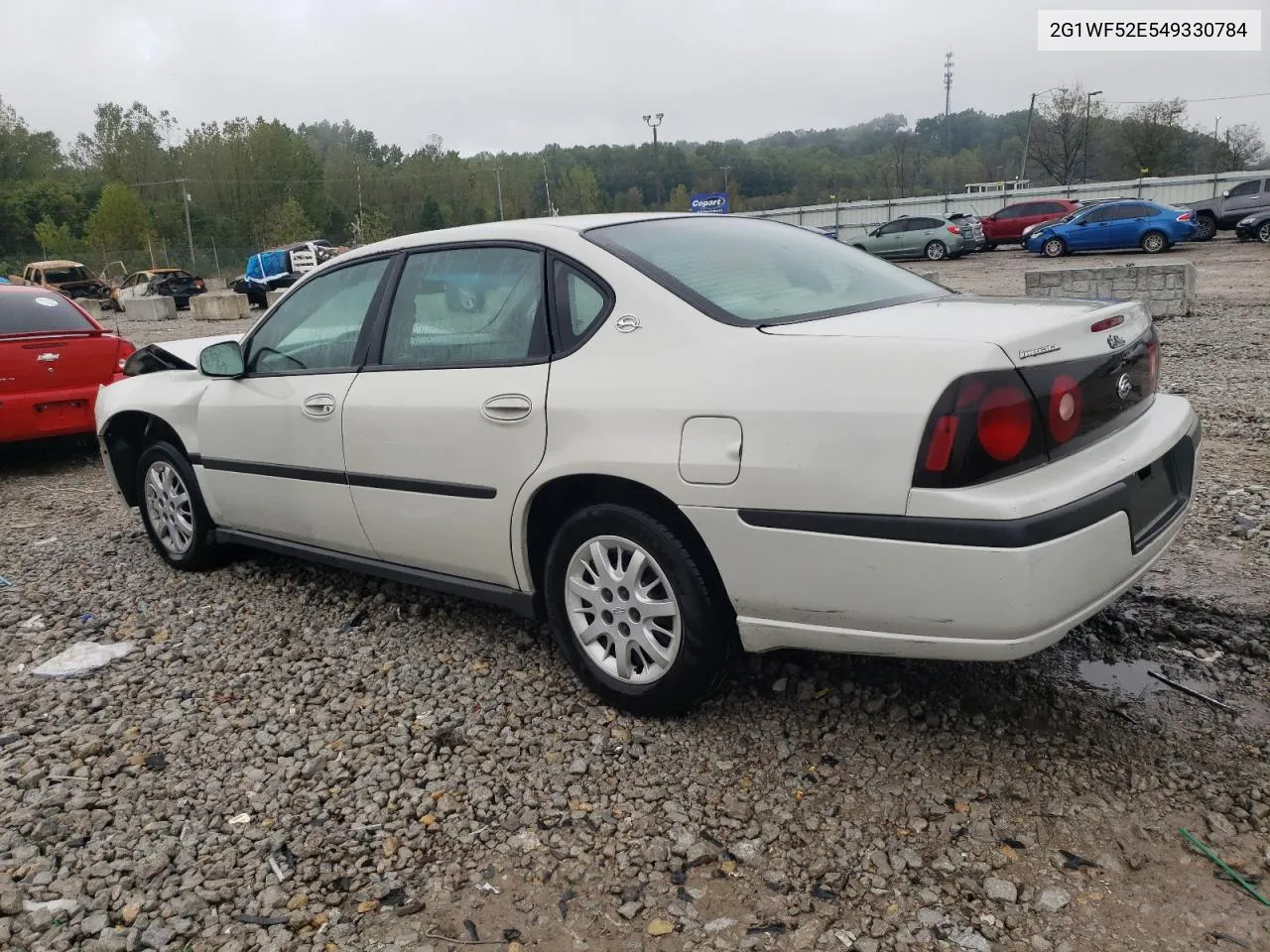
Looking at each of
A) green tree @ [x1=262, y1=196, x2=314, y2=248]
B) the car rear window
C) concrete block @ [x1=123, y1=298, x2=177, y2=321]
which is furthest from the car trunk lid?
green tree @ [x1=262, y1=196, x2=314, y2=248]

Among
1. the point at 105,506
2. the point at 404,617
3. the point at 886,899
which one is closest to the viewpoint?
the point at 886,899

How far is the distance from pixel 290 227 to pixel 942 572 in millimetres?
65418

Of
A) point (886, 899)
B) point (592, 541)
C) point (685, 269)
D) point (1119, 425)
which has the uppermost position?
point (685, 269)

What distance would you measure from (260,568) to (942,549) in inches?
147

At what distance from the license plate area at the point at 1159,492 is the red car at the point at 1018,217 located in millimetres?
29338

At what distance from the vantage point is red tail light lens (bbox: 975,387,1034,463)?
7.89 ft

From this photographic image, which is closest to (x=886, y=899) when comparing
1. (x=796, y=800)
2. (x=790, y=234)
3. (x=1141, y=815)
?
(x=796, y=800)

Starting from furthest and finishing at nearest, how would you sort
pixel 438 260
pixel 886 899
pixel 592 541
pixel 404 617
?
pixel 404 617, pixel 438 260, pixel 592 541, pixel 886 899

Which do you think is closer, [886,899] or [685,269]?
[886,899]

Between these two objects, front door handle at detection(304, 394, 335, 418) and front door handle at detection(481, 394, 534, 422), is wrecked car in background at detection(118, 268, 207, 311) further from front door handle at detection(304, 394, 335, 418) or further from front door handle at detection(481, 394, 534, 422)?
front door handle at detection(481, 394, 534, 422)

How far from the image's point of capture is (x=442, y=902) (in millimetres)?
2406

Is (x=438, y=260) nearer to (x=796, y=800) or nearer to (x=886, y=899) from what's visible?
(x=796, y=800)

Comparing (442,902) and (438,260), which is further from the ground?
(438,260)

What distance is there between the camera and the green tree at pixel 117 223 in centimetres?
5212
